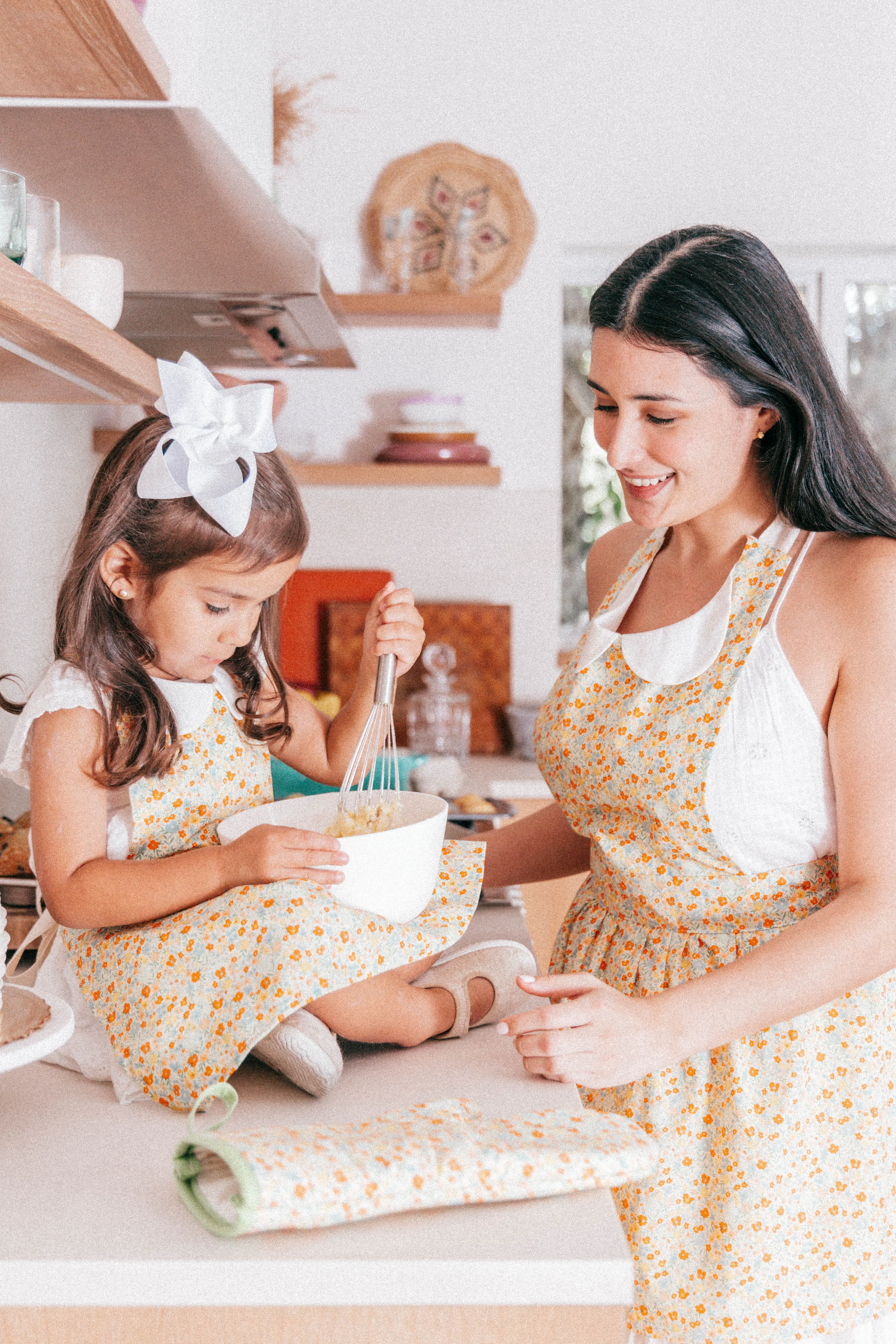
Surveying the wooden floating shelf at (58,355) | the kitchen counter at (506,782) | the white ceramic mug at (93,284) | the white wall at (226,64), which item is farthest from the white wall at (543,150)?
the white ceramic mug at (93,284)

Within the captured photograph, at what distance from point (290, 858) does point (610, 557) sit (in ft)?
2.24

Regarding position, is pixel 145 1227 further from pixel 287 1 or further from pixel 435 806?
pixel 287 1

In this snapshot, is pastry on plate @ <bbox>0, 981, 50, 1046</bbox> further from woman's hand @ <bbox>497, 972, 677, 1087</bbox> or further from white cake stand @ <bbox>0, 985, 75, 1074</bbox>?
woman's hand @ <bbox>497, 972, 677, 1087</bbox>

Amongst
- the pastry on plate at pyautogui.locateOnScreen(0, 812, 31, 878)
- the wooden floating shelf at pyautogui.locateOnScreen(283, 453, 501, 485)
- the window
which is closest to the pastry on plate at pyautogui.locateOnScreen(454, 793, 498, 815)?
the pastry on plate at pyautogui.locateOnScreen(0, 812, 31, 878)

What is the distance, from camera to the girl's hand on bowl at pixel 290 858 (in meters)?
0.90

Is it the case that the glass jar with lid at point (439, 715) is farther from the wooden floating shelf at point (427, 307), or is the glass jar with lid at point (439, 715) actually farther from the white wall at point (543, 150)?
the wooden floating shelf at point (427, 307)

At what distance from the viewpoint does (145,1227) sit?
27.5 inches

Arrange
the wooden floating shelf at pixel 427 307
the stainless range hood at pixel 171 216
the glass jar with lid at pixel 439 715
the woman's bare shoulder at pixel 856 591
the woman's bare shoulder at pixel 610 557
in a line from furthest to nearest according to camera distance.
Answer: the glass jar with lid at pixel 439 715 → the wooden floating shelf at pixel 427 307 → the woman's bare shoulder at pixel 610 557 → the stainless range hood at pixel 171 216 → the woman's bare shoulder at pixel 856 591

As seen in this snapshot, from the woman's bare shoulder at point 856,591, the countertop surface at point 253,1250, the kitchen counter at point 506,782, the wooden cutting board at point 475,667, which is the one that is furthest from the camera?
the wooden cutting board at point 475,667

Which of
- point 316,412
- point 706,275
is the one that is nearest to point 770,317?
point 706,275

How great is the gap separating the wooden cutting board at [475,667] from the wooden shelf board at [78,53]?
2.03 metres

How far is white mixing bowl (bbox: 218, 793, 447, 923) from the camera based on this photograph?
917 mm

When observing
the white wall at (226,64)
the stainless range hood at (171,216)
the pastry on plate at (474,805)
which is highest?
the white wall at (226,64)

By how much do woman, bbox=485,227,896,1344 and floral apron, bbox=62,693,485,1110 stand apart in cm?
19
